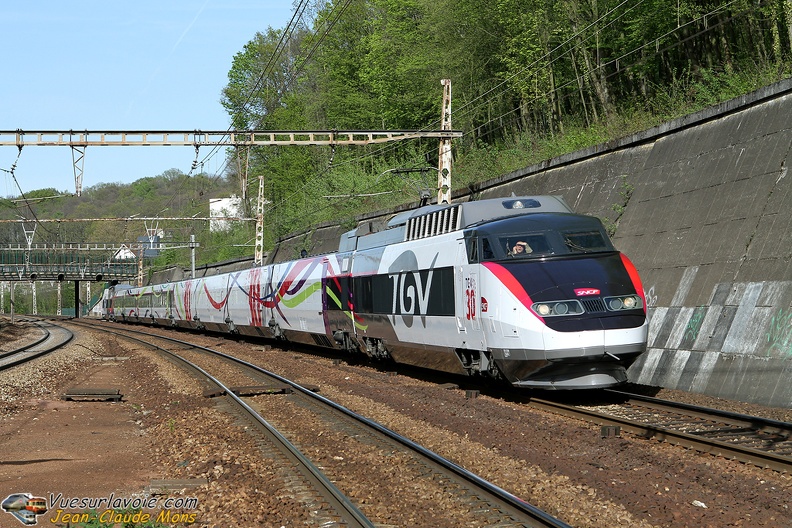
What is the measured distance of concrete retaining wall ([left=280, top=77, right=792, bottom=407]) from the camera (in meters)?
13.6

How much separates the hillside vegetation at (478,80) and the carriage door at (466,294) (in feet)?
22.9

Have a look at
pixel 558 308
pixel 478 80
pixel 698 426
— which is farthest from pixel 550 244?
pixel 478 80

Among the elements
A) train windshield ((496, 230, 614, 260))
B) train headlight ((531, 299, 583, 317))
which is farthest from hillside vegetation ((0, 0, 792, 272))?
train headlight ((531, 299, 583, 317))

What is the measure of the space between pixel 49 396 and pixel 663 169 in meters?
13.5

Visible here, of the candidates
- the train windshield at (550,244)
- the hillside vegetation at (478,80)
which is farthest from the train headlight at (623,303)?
the hillside vegetation at (478,80)

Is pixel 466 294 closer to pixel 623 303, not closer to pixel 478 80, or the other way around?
pixel 623 303

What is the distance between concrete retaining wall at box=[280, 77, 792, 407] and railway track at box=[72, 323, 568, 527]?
229 inches

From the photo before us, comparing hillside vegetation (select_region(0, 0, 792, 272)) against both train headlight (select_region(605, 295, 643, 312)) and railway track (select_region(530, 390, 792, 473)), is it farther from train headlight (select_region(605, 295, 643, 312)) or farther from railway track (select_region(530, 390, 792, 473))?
railway track (select_region(530, 390, 792, 473))

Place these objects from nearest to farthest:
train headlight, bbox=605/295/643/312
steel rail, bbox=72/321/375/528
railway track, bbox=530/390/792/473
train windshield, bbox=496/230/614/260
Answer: steel rail, bbox=72/321/375/528
railway track, bbox=530/390/792/473
train headlight, bbox=605/295/643/312
train windshield, bbox=496/230/614/260

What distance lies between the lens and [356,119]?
55.7 meters

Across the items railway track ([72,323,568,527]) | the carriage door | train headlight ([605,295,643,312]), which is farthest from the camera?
the carriage door

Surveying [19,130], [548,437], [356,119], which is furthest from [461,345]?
[356,119]

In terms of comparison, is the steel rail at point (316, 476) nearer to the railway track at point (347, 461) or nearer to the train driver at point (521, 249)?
the railway track at point (347, 461)

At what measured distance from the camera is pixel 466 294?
47.7ft
